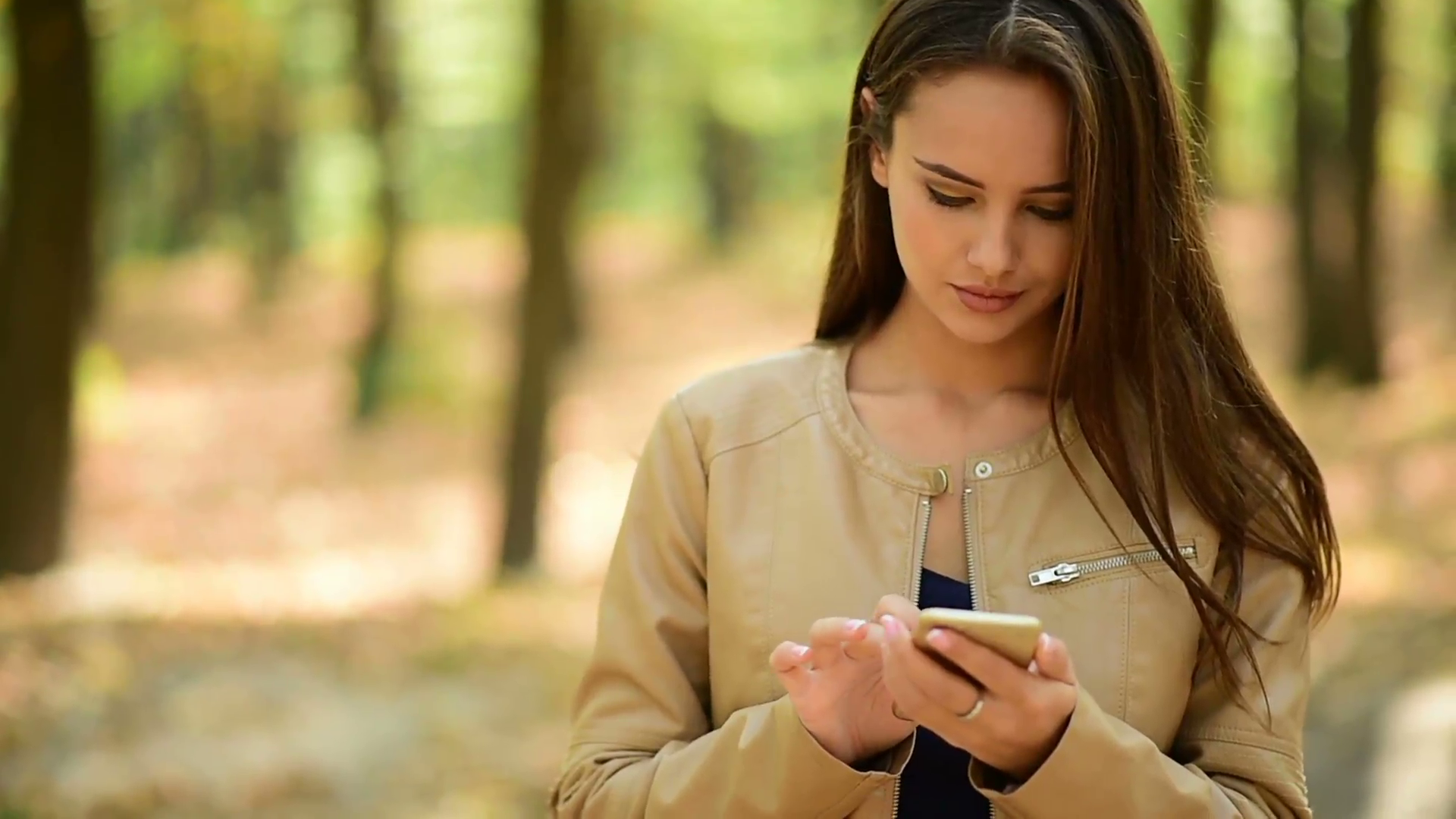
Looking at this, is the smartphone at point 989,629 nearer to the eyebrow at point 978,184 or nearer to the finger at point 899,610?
the finger at point 899,610

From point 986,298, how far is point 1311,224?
509 inches

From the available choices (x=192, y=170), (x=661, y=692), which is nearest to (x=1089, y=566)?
(x=661, y=692)

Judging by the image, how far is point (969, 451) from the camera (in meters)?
2.22

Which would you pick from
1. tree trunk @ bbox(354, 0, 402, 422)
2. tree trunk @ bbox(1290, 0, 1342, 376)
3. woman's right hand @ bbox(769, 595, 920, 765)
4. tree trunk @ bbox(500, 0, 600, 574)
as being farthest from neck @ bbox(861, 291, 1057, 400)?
tree trunk @ bbox(354, 0, 402, 422)

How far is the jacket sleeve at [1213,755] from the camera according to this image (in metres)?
1.89

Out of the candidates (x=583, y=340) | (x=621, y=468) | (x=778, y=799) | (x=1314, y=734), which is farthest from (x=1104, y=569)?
(x=583, y=340)

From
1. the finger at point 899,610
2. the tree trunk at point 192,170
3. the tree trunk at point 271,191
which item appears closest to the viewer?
the finger at point 899,610

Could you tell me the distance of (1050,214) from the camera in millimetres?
2090

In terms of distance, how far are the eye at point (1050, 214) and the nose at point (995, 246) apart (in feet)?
0.12

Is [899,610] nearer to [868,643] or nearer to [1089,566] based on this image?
[868,643]

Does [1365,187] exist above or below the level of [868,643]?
above

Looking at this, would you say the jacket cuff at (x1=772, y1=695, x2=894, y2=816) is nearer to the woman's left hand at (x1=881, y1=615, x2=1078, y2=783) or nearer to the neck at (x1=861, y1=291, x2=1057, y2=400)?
the woman's left hand at (x1=881, y1=615, x2=1078, y2=783)

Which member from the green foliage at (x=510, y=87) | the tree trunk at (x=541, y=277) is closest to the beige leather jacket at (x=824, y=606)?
the tree trunk at (x=541, y=277)

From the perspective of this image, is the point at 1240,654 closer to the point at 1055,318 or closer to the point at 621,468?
the point at 1055,318
